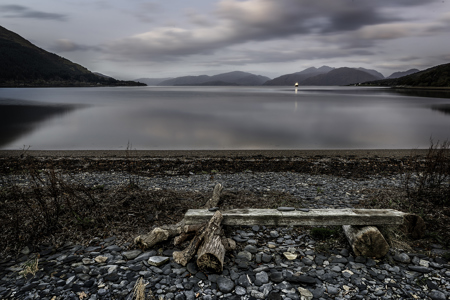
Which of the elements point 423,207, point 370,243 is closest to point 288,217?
point 370,243

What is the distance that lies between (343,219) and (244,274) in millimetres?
2633

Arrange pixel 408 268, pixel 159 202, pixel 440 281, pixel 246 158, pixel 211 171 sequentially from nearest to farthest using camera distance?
pixel 440 281 → pixel 408 268 → pixel 159 202 → pixel 211 171 → pixel 246 158

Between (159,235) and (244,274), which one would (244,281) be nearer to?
(244,274)

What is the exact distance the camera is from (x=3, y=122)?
3881 centimetres

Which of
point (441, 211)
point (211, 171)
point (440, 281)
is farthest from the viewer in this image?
point (211, 171)

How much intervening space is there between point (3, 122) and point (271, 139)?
38.9 m

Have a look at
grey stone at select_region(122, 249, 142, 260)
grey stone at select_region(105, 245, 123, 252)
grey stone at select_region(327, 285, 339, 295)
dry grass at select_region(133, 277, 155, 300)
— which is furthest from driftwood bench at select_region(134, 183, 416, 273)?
grey stone at select_region(327, 285, 339, 295)

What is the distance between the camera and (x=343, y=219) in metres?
5.98

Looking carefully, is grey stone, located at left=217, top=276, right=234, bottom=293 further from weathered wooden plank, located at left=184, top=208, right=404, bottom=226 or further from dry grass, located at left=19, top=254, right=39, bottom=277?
dry grass, located at left=19, top=254, right=39, bottom=277

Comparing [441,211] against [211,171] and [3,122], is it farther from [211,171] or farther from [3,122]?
[3,122]

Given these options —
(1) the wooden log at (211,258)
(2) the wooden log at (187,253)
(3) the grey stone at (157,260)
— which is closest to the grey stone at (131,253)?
(3) the grey stone at (157,260)

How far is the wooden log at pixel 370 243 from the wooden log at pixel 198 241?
9.65 ft

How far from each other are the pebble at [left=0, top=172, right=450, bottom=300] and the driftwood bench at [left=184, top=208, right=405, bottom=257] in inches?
11.1

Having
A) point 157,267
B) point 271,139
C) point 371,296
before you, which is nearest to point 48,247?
point 157,267
